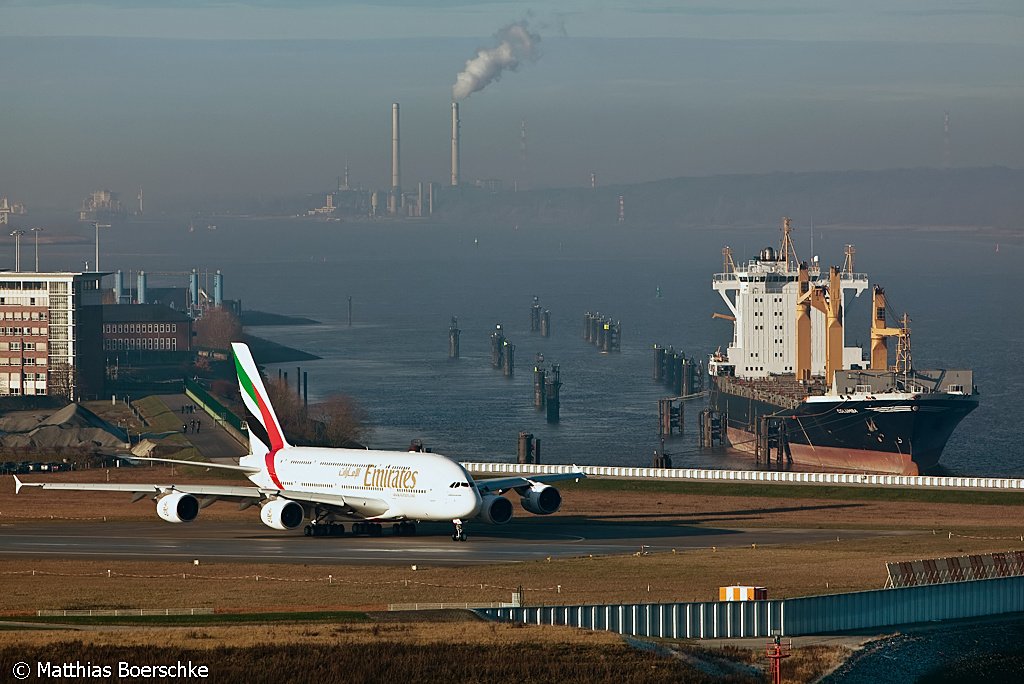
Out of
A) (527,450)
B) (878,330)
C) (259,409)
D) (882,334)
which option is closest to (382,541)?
(259,409)

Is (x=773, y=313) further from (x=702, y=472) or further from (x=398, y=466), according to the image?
(x=398, y=466)

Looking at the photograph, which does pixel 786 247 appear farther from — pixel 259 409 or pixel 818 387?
pixel 259 409

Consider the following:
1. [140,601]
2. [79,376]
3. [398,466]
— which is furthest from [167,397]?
[140,601]

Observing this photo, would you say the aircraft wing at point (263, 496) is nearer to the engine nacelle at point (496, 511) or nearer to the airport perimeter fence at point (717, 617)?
the engine nacelle at point (496, 511)

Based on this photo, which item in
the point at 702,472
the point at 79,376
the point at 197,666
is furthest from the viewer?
the point at 79,376

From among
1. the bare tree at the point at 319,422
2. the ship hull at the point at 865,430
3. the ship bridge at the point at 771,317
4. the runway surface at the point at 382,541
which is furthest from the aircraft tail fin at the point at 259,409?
the ship bridge at the point at 771,317
